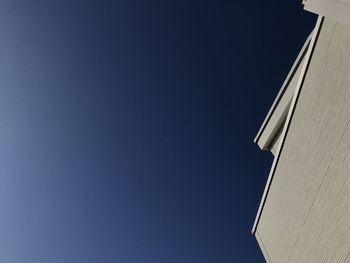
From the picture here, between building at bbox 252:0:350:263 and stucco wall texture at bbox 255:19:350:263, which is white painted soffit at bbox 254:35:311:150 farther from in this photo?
stucco wall texture at bbox 255:19:350:263

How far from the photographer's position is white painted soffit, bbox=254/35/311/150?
323cm

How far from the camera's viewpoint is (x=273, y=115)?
385 centimetres

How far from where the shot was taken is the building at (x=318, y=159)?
1.84 meters

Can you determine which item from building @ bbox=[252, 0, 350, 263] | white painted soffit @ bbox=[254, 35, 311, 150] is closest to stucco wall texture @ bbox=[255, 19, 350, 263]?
building @ bbox=[252, 0, 350, 263]

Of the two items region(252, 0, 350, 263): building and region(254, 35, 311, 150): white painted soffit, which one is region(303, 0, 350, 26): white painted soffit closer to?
region(252, 0, 350, 263): building

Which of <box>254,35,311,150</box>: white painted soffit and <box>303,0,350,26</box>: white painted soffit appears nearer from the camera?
<box>303,0,350,26</box>: white painted soffit

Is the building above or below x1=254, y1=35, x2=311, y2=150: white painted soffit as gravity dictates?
below

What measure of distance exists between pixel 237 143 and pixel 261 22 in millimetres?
1736

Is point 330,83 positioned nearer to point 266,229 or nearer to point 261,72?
point 266,229

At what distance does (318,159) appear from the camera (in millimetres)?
2170

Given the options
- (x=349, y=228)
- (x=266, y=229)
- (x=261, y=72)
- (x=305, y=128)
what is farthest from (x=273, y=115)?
(x=349, y=228)

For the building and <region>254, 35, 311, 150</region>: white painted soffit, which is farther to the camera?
<region>254, 35, 311, 150</region>: white painted soffit

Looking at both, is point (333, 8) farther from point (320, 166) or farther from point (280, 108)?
point (280, 108)

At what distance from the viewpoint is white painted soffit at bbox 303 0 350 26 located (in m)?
1.75
